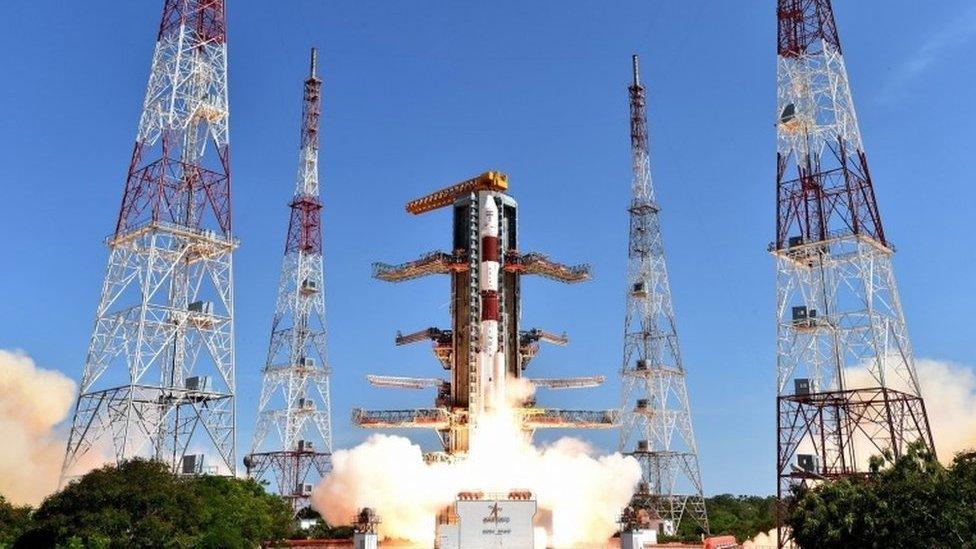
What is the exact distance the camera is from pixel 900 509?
41.2 m

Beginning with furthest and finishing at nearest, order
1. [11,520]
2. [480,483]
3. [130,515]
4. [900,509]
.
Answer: [480,483], [11,520], [900,509], [130,515]

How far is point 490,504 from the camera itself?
53.6m

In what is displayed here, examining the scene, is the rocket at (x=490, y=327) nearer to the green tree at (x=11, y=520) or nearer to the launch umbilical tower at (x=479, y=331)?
Result: the launch umbilical tower at (x=479, y=331)

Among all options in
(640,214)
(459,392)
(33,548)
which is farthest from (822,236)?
(33,548)

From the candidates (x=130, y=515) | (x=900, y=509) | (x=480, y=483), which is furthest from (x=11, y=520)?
(x=900, y=509)

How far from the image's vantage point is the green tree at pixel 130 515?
128ft

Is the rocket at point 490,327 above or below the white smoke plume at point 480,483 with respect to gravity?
above

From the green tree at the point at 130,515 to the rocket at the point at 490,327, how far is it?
2511 centimetres

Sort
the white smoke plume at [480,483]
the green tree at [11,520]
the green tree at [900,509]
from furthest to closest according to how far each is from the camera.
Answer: the white smoke plume at [480,483] → the green tree at [11,520] → the green tree at [900,509]

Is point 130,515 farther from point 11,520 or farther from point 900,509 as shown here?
point 900,509

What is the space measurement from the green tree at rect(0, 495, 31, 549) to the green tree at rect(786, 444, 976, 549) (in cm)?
3907

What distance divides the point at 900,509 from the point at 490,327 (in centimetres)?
3388

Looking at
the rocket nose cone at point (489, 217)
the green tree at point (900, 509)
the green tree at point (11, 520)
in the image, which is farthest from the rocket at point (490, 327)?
the green tree at point (11, 520)

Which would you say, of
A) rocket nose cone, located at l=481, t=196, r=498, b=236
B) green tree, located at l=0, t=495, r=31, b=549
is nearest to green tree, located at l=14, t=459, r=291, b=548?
green tree, located at l=0, t=495, r=31, b=549
